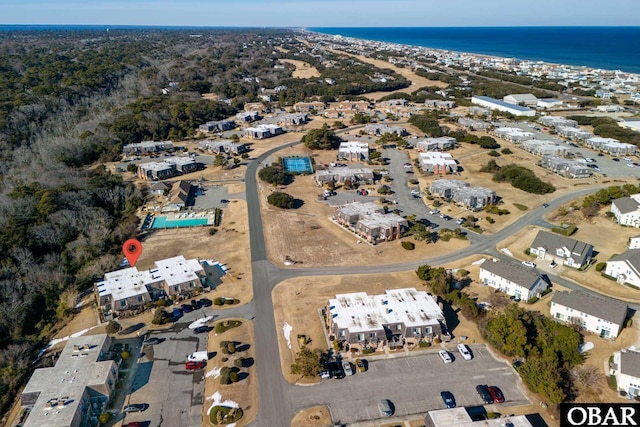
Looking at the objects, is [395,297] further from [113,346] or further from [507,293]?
[113,346]

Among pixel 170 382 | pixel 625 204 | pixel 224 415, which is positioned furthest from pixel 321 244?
pixel 625 204

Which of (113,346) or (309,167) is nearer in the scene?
(113,346)

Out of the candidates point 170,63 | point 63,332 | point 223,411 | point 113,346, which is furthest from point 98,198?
point 170,63

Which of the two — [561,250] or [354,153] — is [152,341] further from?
[354,153]

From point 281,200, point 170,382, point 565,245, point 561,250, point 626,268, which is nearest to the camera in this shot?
point 170,382

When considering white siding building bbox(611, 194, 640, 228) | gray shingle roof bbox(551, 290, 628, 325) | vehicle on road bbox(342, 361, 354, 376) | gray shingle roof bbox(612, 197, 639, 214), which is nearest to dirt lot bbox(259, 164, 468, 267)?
gray shingle roof bbox(551, 290, 628, 325)

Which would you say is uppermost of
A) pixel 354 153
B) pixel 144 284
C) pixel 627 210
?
pixel 627 210

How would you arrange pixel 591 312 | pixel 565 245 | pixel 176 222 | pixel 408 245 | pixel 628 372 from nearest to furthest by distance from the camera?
pixel 628 372 → pixel 591 312 → pixel 565 245 → pixel 408 245 → pixel 176 222
